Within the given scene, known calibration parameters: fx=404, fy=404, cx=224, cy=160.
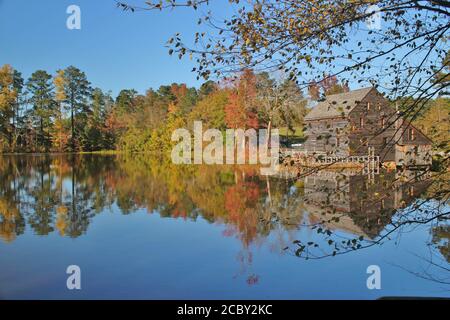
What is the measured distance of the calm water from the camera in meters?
5.26

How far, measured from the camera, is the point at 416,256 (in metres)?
7.32

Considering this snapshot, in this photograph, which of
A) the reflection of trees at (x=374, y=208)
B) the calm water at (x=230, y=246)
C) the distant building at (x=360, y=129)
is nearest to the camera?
the distant building at (x=360, y=129)

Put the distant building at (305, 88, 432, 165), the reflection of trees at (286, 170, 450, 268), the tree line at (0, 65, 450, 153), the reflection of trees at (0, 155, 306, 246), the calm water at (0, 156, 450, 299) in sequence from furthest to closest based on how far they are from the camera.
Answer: the tree line at (0, 65, 450, 153), the reflection of trees at (0, 155, 306, 246), the calm water at (0, 156, 450, 299), the reflection of trees at (286, 170, 450, 268), the distant building at (305, 88, 432, 165)

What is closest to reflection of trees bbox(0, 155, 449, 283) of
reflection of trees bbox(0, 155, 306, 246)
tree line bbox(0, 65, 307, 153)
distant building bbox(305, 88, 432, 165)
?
reflection of trees bbox(0, 155, 306, 246)

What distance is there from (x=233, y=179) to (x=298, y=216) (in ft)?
31.4

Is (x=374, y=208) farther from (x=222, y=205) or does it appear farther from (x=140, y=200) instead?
(x=140, y=200)

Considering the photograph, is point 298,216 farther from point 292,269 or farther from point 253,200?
point 292,269

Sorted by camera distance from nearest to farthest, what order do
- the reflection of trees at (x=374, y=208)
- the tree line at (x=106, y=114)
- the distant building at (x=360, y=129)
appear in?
the distant building at (x=360, y=129) < the reflection of trees at (x=374, y=208) < the tree line at (x=106, y=114)

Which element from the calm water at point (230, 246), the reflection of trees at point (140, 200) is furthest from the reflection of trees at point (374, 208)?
the reflection of trees at point (140, 200)

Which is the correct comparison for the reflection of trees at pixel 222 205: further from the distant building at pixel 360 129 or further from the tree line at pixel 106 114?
the tree line at pixel 106 114

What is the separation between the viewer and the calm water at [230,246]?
526 cm

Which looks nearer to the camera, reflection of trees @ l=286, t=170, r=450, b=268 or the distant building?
the distant building

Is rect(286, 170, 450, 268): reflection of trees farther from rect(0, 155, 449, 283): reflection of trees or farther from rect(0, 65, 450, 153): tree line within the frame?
rect(0, 65, 450, 153): tree line

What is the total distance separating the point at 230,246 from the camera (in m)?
8.09
